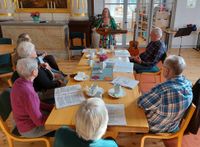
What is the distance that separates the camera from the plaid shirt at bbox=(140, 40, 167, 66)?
3.09 m

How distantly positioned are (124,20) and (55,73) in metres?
3.98

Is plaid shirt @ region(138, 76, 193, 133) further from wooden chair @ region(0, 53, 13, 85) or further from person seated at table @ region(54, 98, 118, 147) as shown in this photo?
wooden chair @ region(0, 53, 13, 85)

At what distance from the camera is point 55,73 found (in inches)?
112

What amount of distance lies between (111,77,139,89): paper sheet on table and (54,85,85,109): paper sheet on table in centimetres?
42

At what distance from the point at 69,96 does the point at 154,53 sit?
1.84m

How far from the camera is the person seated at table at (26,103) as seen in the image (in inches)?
62.0

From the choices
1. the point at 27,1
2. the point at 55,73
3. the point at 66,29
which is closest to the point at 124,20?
the point at 66,29

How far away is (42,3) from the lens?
545 cm

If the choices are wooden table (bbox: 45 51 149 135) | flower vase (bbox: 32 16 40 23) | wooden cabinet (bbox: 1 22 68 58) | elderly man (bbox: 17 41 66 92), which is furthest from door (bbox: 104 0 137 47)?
wooden table (bbox: 45 51 149 135)

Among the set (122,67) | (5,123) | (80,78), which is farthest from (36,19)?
(5,123)

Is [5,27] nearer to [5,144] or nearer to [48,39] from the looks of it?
[48,39]

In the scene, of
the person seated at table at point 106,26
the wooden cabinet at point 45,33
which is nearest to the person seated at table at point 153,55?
the person seated at table at point 106,26

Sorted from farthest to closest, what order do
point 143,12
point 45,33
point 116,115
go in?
point 143,12 < point 45,33 < point 116,115

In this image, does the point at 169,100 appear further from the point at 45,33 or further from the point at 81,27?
the point at 45,33
